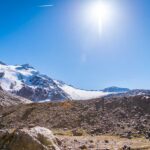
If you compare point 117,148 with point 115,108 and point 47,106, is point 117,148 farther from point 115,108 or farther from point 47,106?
point 47,106

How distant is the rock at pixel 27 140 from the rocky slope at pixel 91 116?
36752mm

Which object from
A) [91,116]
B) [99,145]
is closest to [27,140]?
[99,145]

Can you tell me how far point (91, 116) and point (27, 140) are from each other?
180 feet

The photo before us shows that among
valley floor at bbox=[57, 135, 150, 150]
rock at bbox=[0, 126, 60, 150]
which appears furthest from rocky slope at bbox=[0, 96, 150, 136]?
rock at bbox=[0, 126, 60, 150]

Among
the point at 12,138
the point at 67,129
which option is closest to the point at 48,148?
the point at 12,138

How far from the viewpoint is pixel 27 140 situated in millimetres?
30156

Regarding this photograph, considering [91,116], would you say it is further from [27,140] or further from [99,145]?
[27,140]

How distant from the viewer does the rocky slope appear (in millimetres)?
73562

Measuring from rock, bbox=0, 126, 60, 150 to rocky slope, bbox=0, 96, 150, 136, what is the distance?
36.8m

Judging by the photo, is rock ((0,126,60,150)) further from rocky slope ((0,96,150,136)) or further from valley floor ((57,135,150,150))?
rocky slope ((0,96,150,136))

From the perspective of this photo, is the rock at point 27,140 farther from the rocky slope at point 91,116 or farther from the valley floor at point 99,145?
the rocky slope at point 91,116

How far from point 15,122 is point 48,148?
209 feet

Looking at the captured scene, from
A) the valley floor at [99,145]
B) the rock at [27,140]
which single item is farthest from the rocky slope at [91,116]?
the rock at [27,140]

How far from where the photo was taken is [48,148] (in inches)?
1192
